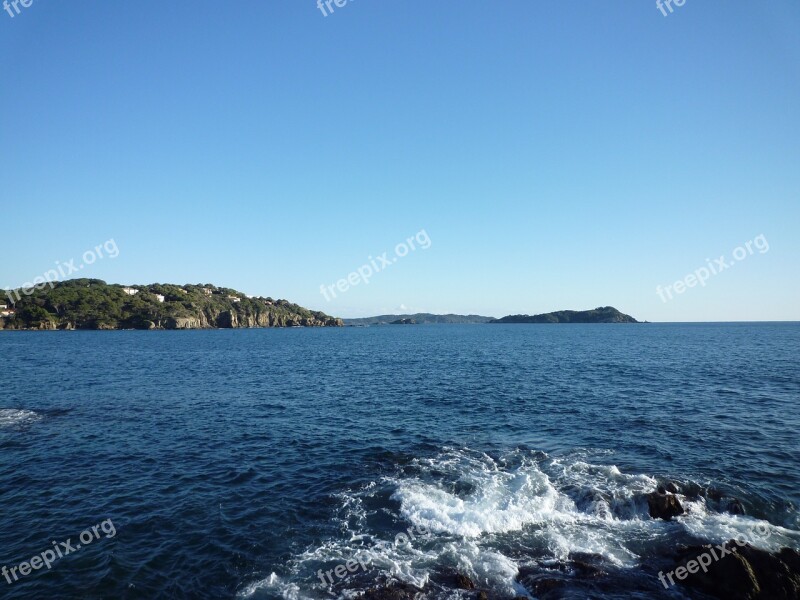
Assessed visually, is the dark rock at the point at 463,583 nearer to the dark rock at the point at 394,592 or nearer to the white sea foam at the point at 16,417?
the dark rock at the point at 394,592

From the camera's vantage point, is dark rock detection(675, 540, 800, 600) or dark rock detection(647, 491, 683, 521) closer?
dark rock detection(675, 540, 800, 600)

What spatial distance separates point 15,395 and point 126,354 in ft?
169

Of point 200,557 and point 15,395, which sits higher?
point 15,395

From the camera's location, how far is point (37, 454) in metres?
30.7

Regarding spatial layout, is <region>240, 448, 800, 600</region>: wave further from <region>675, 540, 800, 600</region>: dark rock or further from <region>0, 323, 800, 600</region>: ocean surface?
<region>675, 540, 800, 600</region>: dark rock

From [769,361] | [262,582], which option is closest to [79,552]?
[262,582]

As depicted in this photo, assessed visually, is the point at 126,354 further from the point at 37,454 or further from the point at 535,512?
the point at 535,512

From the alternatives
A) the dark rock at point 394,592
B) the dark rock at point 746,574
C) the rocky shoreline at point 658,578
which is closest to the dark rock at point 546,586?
the rocky shoreline at point 658,578

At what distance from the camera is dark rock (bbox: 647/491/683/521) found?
902 inches

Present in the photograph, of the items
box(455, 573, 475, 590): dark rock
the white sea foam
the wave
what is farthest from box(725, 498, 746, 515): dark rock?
the white sea foam

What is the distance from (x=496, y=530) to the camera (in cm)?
2195

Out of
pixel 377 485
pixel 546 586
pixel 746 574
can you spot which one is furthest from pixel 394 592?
pixel 746 574

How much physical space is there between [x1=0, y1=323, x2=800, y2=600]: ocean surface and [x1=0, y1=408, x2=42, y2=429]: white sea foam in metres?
0.32

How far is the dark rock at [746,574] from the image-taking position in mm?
16688
